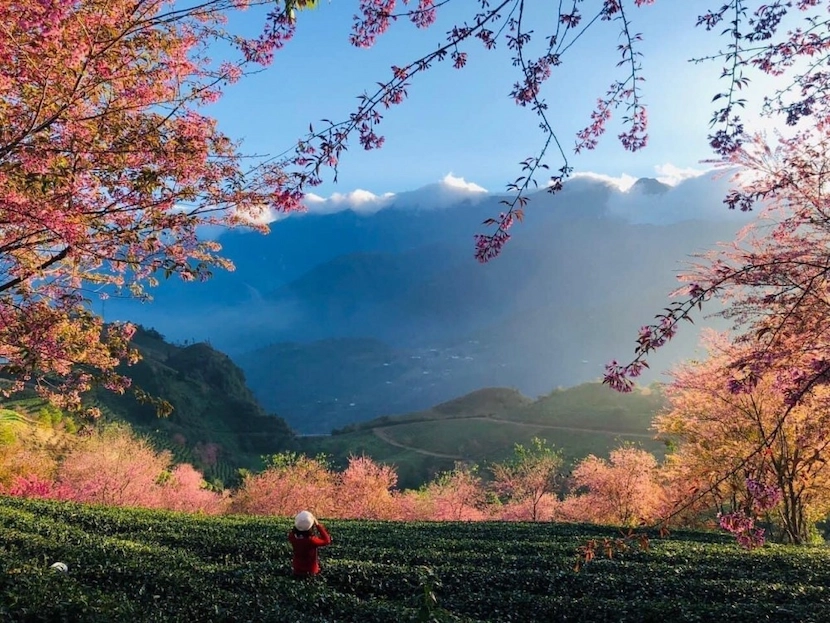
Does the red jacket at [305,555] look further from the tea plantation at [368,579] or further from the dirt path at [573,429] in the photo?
the dirt path at [573,429]

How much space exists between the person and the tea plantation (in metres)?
0.31

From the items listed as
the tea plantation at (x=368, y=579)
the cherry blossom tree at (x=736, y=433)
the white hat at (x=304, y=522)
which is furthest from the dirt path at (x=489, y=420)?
the white hat at (x=304, y=522)

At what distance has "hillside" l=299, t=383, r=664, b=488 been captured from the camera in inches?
3191

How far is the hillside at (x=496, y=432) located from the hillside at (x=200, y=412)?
11.3m

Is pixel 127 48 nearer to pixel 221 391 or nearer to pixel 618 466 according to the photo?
pixel 618 466

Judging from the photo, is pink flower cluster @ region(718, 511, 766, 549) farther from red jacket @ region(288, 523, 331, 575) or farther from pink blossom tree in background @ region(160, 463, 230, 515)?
pink blossom tree in background @ region(160, 463, 230, 515)

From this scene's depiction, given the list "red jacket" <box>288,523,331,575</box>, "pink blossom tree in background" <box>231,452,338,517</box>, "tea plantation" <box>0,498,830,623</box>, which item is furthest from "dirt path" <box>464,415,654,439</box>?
"red jacket" <box>288,523,331,575</box>

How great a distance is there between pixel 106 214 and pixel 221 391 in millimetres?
118983

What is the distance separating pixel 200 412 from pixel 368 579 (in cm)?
10448

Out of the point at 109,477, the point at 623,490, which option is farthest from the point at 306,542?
the point at 623,490

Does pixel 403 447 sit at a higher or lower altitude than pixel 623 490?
lower

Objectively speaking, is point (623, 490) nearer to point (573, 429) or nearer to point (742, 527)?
point (742, 527)

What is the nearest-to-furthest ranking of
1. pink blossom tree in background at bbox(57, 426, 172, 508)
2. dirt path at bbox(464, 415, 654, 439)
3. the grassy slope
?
pink blossom tree in background at bbox(57, 426, 172, 508), the grassy slope, dirt path at bbox(464, 415, 654, 439)

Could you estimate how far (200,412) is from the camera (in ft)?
337
